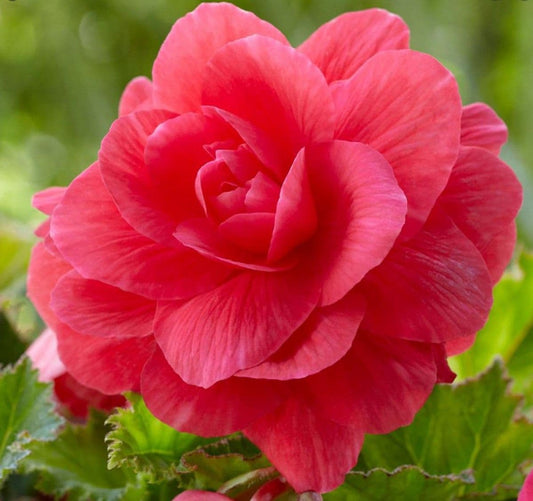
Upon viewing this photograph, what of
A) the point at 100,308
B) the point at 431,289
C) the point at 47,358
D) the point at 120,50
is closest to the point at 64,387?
the point at 47,358

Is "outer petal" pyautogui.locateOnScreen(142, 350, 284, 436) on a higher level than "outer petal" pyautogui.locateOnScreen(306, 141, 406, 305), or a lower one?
lower

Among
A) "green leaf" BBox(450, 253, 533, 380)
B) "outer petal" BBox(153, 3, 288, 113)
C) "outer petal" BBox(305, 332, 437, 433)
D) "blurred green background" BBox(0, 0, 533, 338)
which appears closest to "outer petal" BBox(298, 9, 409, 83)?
"outer petal" BBox(153, 3, 288, 113)

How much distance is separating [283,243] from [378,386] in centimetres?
7

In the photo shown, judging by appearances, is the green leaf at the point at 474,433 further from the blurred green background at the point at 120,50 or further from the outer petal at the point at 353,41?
the blurred green background at the point at 120,50

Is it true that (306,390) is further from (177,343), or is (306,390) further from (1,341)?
(1,341)

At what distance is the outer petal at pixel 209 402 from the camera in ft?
0.99

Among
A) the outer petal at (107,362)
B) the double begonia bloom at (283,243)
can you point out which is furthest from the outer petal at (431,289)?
the outer petal at (107,362)

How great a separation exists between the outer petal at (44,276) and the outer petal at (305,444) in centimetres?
12

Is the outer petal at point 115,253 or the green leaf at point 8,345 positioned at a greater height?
the outer petal at point 115,253

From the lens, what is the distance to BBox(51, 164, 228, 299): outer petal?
0.31m

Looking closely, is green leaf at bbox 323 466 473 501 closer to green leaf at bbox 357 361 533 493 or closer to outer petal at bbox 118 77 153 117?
green leaf at bbox 357 361 533 493

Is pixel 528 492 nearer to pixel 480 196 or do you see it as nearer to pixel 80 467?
pixel 480 196

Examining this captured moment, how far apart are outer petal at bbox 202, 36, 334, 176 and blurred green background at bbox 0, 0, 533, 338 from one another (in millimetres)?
1696

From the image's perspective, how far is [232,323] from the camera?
0.29m
